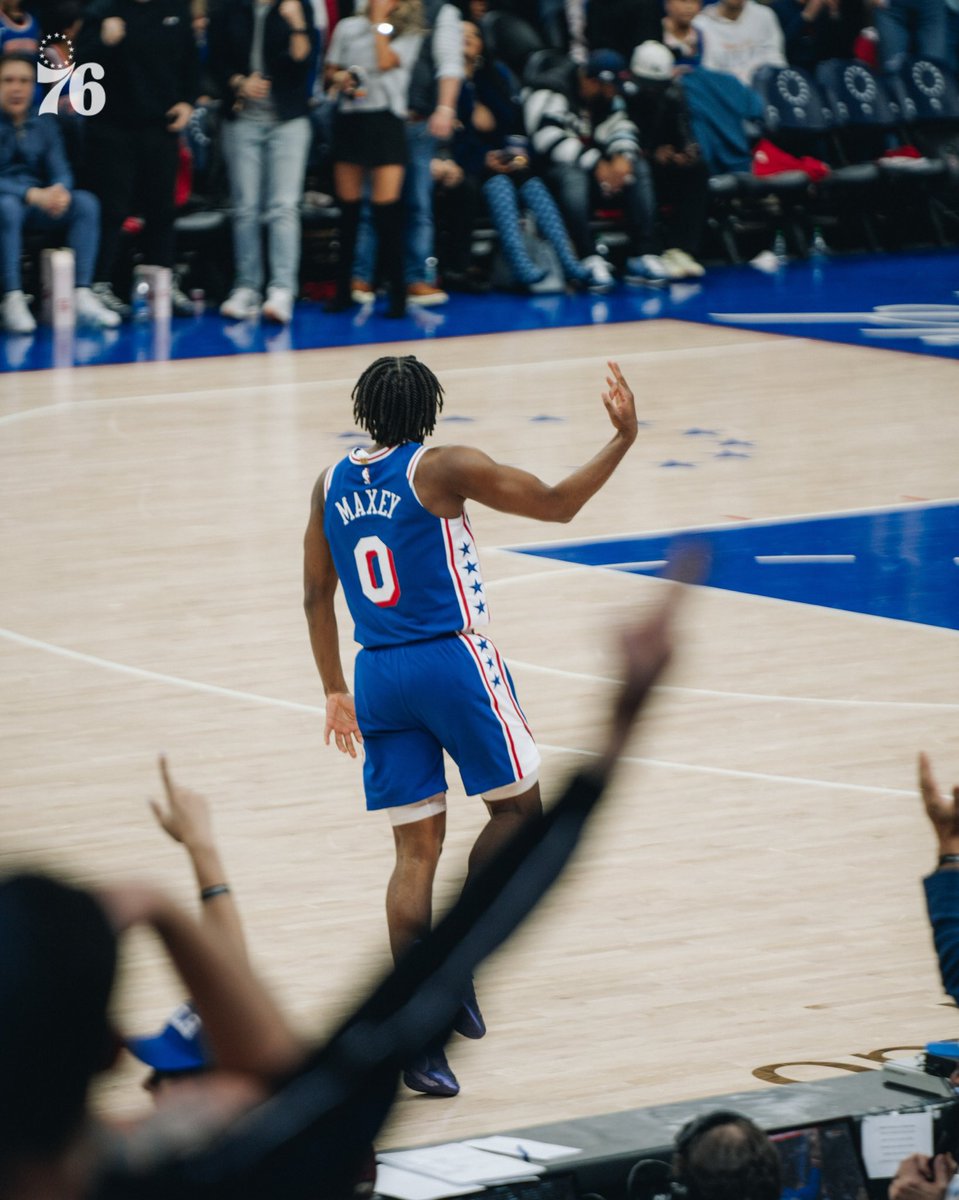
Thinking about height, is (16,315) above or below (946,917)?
below

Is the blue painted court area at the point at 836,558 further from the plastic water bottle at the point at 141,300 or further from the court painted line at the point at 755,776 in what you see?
the plastic water bottle at the point at 141,300

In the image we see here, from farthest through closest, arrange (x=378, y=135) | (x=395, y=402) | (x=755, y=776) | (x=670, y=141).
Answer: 1. (x=670, y=141)
2. (x=378, y=135)
3. (x=755, y=776)
4. (x=395, y=402)

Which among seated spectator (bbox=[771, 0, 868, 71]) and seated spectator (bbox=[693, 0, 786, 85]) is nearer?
seated spectator (bbox=[693, 0, 786, 85])

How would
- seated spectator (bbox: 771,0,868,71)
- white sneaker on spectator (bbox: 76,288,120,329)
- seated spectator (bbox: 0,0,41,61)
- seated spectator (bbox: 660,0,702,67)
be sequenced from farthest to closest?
seated spectator (bbox: 771,0,868,71)
seated spectator (bbox: 660,0,702,67)
white sneaker on spectator (bbox: 76,288,120,329)
seated spectator (bbox: 0,0,41,61)

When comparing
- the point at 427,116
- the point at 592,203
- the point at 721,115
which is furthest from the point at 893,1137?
the point at 721,115

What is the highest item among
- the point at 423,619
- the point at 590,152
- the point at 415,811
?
the point at 423,619

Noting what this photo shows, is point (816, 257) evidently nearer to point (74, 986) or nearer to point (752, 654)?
point (752, 654)

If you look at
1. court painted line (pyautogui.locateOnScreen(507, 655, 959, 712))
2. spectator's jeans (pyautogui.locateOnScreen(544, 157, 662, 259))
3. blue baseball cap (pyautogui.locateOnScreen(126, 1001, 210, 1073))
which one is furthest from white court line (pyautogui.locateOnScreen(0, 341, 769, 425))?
blue baseball cap (pyautogui.locateOnScreen(126, 1001, 210, 1073))

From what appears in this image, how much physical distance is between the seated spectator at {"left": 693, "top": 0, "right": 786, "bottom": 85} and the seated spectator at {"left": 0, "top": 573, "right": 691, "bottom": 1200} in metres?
17.7

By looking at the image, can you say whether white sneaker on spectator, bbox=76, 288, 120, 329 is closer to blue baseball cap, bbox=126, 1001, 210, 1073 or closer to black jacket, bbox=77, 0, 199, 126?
black jacket, bbox=77, 0, 199, 126

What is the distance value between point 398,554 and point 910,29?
17.3m

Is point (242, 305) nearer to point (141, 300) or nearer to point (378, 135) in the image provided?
point (141, 300)

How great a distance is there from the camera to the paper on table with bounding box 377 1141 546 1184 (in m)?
3.39

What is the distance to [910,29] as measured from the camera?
2091 centimetres
